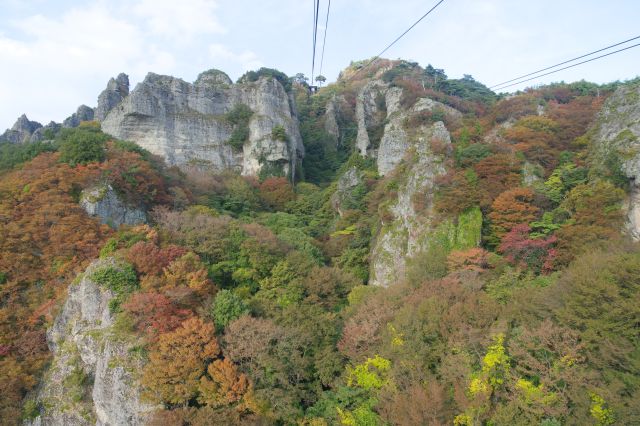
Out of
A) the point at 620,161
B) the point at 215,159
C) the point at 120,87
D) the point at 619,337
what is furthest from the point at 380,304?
the point at 120,87

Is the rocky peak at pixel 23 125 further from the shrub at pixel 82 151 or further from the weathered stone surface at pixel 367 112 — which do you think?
the weathered stone surface at pixel 367 112

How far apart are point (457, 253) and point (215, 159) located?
1044 inches

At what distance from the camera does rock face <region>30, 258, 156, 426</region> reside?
14.4 metres

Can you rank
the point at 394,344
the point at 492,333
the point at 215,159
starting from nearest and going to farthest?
the point at 492,333, the point at 394,344, the point at 215,159

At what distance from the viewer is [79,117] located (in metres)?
46.5

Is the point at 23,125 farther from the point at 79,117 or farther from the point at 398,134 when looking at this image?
the point at 398,134

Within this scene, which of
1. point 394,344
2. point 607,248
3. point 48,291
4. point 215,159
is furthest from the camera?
point 215,159

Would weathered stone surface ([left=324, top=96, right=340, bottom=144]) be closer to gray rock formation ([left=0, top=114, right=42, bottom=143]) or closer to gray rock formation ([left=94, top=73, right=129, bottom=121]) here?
gray rock formation ([left=94, top=73, right=129, bottom=121])

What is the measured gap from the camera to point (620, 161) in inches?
747

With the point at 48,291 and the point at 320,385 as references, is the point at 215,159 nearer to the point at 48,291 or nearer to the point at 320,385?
the point at 48,291

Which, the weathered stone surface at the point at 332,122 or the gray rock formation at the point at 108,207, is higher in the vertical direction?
the weathered stone surface at the point at 332,122

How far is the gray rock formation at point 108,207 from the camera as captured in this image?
22198 millimetres

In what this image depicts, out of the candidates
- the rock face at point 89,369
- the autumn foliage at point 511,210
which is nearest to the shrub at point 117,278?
the rock face at point 89,369

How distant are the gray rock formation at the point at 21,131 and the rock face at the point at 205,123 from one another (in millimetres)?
15278
